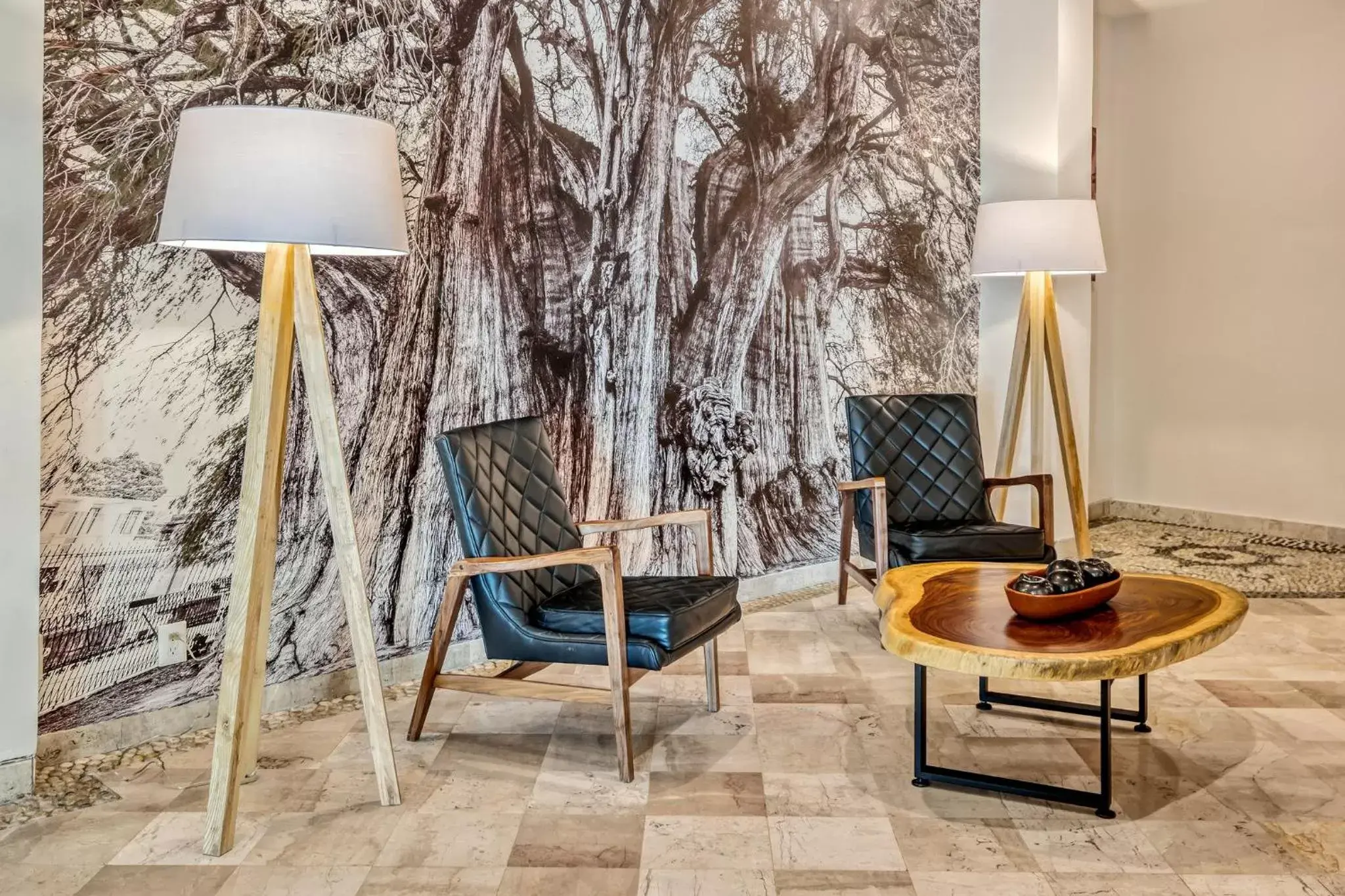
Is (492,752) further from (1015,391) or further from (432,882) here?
(1015,391)

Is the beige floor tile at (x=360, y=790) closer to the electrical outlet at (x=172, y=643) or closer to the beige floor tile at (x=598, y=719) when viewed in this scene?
the beige floor tile at (x=598, y=719)

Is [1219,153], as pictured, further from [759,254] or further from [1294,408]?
[759,254]

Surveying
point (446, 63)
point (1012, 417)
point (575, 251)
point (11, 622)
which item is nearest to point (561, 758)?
point (11, 622)

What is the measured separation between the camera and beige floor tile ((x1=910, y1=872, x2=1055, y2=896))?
2281 mm

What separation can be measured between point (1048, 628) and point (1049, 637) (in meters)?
0.10

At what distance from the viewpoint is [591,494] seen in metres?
4.26

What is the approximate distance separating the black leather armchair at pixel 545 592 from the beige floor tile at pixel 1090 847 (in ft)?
3.24

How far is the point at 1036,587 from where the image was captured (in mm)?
2766

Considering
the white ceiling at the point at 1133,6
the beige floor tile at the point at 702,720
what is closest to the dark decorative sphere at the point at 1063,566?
the beige floor tile at the point at 702,720

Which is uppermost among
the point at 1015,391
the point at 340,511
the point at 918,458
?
the point at 1015,391

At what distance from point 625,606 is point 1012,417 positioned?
9.17 ft

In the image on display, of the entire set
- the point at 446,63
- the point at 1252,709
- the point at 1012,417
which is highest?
→ the point at 446,63

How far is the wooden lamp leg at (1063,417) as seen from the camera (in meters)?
5.09

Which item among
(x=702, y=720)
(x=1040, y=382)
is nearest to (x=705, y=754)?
(x=702, y=720)
